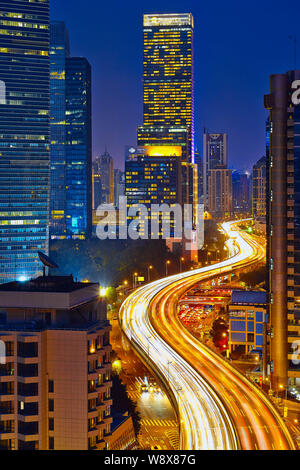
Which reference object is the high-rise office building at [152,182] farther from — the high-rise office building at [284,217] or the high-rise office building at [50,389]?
the high-rise office building at [50,389]

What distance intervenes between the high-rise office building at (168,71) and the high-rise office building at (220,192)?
2019 inches

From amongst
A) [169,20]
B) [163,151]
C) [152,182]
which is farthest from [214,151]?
[152,182]

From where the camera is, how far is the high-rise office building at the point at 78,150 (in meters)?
89.8

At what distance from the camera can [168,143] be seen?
107 metres

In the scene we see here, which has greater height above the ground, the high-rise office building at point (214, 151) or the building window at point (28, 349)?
the high-rise office building at point (214, 151)

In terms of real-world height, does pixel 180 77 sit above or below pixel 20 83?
above

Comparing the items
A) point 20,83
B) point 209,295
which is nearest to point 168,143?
point 20,83

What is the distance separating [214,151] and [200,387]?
164m

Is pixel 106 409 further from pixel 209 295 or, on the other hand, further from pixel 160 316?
pixel 209 295

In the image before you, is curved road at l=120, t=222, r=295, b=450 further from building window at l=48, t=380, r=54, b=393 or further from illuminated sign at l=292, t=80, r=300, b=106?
illuminated sign at l=292, t=80, r=300, b=106

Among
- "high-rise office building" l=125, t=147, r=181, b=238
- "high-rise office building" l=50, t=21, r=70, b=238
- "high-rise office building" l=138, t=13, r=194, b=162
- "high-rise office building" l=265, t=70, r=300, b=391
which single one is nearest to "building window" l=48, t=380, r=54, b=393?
"high-rise office building" l=265, t=70, r=300, b=391

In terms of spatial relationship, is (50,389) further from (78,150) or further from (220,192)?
(220,192)

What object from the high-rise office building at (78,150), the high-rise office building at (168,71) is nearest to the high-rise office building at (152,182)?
the high-rise office building at (78,150)
